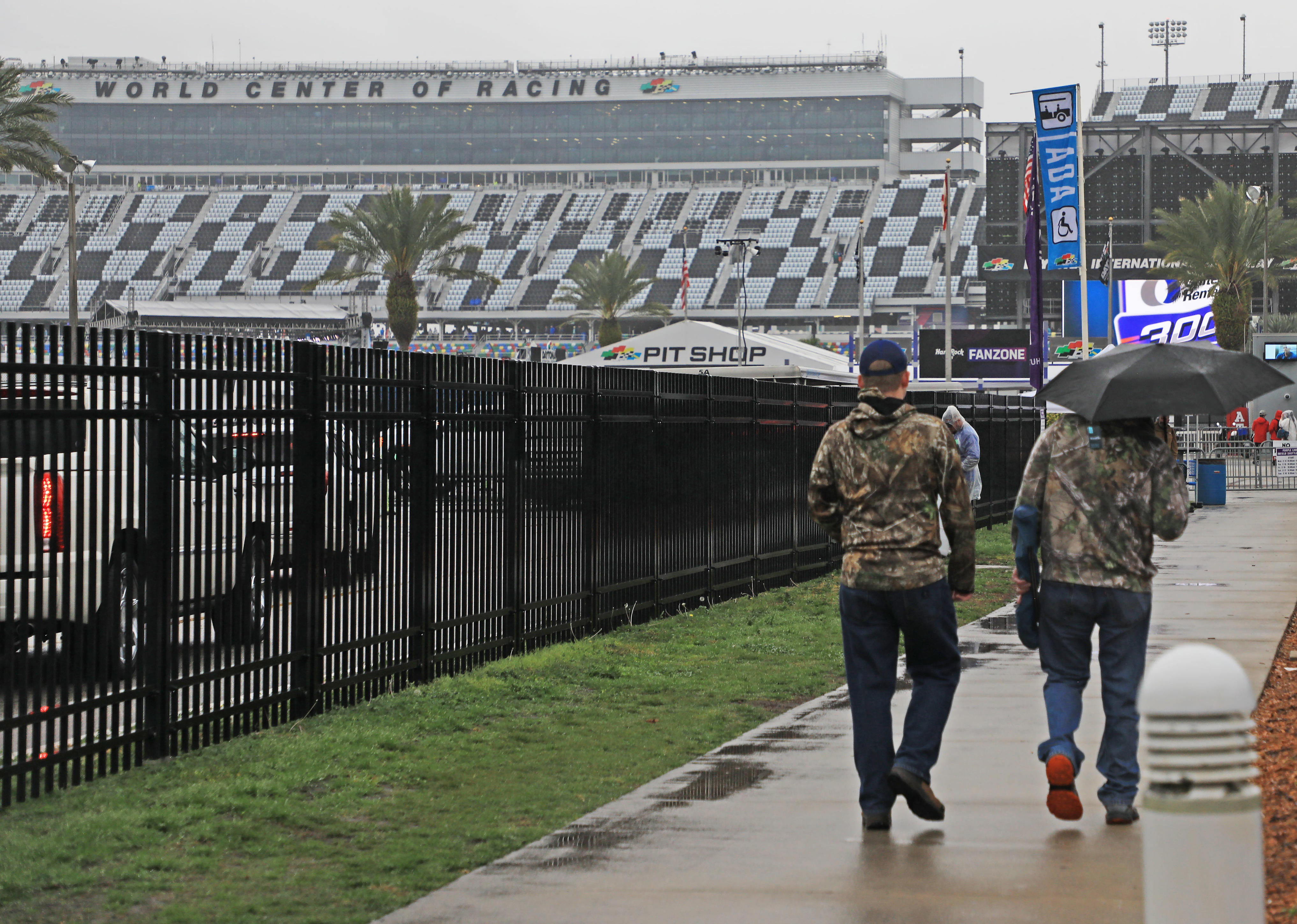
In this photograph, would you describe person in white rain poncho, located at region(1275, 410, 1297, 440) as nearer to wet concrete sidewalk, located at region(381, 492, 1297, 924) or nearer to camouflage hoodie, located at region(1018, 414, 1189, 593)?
wet concrete sidewalk, located at region(381, 492, 1297, 924)

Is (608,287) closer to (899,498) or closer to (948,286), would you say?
(948,286)

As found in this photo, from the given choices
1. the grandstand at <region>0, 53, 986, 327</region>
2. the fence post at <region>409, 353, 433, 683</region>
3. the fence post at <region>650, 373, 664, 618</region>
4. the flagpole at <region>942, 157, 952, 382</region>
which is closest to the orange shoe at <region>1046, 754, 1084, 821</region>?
the fence post at <region>409, 353, 433, 683</region>

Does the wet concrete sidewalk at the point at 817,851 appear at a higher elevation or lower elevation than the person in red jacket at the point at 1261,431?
lower

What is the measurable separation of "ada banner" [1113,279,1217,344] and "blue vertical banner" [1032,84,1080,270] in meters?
56.3

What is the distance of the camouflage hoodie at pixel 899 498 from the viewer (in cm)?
611

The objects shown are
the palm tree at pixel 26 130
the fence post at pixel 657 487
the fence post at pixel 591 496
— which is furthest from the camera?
the palm tree at pixel 26 130

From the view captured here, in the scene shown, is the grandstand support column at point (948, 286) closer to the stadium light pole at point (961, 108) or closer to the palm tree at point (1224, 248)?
the palm tree at point (1224, 248)

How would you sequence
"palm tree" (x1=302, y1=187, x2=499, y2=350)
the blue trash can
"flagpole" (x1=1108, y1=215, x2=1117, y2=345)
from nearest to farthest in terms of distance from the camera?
1. the blue trash can
2. "palm tree" (x1=302, y1=187, x2=499, y2=350)
3. "flagpole" (x1=1108, y1=215, x2=1117, y2=345)

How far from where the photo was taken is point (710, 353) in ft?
108

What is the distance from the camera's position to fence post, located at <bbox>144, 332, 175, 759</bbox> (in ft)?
23.9

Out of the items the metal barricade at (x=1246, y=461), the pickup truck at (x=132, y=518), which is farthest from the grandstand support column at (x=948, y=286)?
the pickup truck at (x=132, y=518)

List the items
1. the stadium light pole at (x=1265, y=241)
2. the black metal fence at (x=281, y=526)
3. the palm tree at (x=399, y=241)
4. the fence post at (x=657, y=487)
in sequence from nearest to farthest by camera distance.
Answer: the black metal fence at (x=281, y=526)
the fence post at (x=657, y=487)
the stadium light pole at (x=1265, y=241)
the palm tree at (x=399, y=241)

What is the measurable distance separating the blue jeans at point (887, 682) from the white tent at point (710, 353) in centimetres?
2484

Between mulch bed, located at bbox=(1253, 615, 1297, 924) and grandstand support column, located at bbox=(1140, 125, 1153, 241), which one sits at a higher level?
grandstand support column, located at bbox=(1140, 125, 1153, 241)
